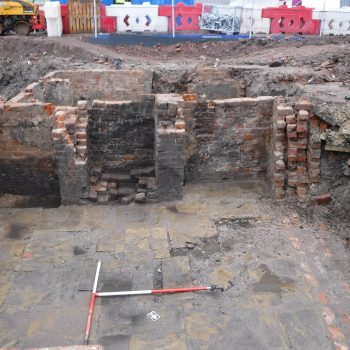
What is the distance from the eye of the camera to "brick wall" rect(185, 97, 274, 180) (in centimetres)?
772

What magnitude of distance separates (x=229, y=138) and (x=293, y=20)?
47.8 feet

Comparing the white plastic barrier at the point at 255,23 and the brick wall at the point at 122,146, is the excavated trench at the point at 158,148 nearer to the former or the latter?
the brick wall at the point at 122,146

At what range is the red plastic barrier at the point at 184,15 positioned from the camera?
67.4 feet

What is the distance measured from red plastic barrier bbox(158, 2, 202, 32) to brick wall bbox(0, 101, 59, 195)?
14.7m

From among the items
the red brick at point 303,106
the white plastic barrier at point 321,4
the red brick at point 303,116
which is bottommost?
the red brick at point 303,116

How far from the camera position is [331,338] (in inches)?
187

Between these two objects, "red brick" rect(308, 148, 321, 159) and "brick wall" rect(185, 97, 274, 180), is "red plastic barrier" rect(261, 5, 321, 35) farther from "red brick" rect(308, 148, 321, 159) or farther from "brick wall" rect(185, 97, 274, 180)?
"red brick" rect(308, 148, 321, 159)

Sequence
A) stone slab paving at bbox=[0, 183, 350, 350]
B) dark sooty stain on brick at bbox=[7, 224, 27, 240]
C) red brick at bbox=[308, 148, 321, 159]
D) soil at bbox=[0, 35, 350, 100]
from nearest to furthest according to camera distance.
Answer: stone slab paving at bbox=[0, 183, 350, 350], dark sooty stain on brick at bbox=[7, 224, 27, 240], red brick at bbox=[308, 148, 321, 159], soil at bbox=[0, 35, 350, 100]

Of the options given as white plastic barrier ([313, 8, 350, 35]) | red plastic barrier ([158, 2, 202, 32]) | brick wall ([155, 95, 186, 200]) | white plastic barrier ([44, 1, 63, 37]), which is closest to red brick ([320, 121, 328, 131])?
brick wall ([155, 95, 186, 200])

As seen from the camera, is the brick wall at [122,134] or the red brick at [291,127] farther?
the brick wall at [122,134]

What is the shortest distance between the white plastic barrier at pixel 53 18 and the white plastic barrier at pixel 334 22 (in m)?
11.7

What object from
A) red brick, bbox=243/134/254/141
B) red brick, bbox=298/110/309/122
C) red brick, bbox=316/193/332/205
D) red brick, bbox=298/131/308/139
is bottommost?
red brick, bbox=316/193/332/205

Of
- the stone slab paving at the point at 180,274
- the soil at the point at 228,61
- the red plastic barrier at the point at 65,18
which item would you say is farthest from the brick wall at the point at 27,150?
the red plastic barrier at the point at 65,18

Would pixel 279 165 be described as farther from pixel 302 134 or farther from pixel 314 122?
pixel 314 122
